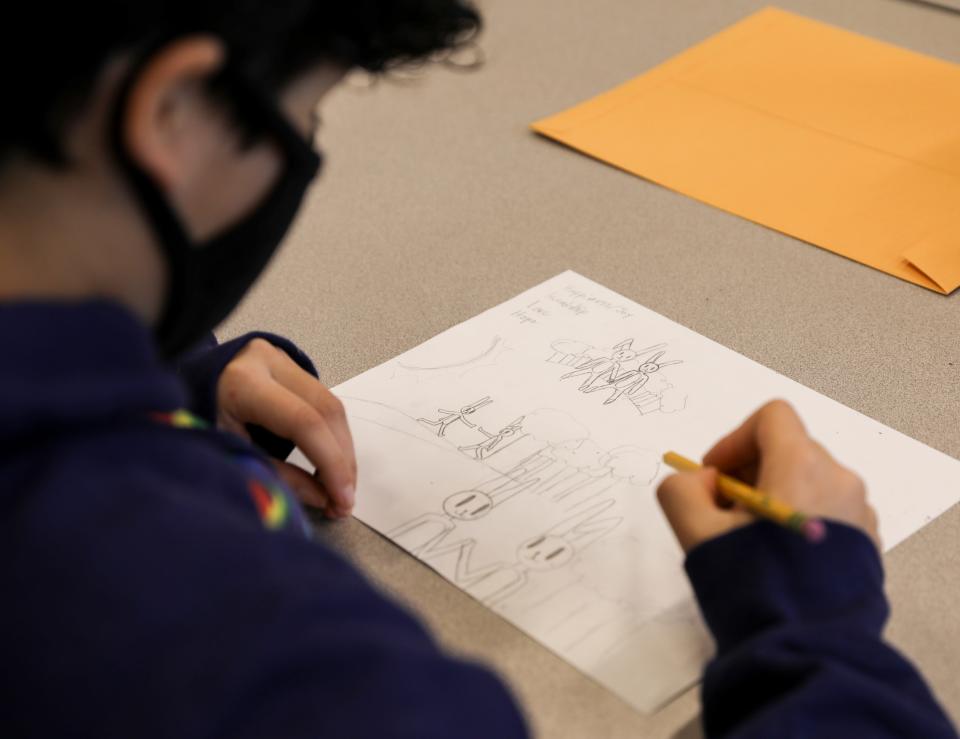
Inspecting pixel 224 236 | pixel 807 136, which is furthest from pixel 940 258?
pixel 224 236

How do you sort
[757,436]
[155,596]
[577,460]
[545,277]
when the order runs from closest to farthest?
[155,596]
[757,436]
[577,460]
[545,277]

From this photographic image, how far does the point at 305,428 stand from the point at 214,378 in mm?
77

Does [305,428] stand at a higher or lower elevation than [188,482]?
lower

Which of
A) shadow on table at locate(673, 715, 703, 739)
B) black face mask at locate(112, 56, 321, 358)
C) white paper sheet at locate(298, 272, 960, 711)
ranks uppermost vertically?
black face mask at locate(112, 56, 321, 358)

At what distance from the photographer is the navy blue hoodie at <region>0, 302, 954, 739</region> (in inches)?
14.1

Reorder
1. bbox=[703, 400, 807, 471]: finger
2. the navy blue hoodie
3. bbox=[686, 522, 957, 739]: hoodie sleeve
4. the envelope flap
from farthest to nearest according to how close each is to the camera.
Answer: the envelope flap, bbox=[703, 400, 807, 471]: finger, bbox=[686, 522, 957, 739]: hoodie sleeve, the navy blue hoodie

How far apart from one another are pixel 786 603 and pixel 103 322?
1.05 feet

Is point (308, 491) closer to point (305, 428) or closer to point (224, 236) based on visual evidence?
point (305, 428)

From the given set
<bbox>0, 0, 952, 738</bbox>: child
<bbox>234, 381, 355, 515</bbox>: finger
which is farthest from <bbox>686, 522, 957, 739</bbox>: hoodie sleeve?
<bbox>234, 381, 355, 515</bbox>: finger

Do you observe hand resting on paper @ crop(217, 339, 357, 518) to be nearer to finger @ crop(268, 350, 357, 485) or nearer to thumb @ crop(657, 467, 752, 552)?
finger @ crop(268, 350, 357, 485)

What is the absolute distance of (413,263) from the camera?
94cm

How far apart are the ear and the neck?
0.07 feet

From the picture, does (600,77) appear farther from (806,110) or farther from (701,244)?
(701,244)

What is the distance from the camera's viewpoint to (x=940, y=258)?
3.02 ft
